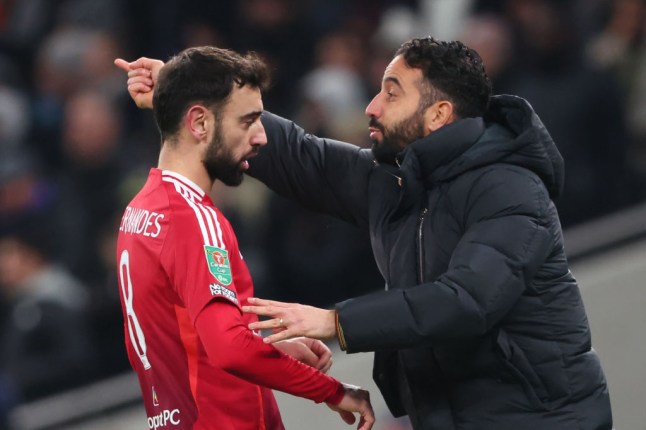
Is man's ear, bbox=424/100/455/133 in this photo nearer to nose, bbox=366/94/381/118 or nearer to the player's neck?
nose, bbox=366/94/381/118

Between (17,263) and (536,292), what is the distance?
339 cm

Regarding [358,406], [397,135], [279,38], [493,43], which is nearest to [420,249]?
[397,135]

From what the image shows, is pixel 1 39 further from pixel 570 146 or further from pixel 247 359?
pixel 247 359

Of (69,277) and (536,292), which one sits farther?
(69,277)

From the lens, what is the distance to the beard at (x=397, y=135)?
372cm

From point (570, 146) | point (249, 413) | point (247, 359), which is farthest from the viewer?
point (570, 146)

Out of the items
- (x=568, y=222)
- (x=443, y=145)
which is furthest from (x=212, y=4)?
(x=443, y=145)

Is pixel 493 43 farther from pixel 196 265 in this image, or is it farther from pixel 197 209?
pixel 196 265

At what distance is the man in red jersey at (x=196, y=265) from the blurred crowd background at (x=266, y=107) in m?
2.67

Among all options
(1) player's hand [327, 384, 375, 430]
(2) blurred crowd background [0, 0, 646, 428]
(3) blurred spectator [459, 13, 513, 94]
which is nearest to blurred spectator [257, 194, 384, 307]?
(2) blurred crowd background [0, 0, 646, 428]

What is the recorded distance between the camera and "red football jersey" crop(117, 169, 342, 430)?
3234 millimetres

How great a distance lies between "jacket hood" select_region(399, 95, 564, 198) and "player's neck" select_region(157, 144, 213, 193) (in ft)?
1.77

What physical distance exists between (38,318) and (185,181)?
2985mm

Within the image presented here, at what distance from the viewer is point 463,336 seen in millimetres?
3377
